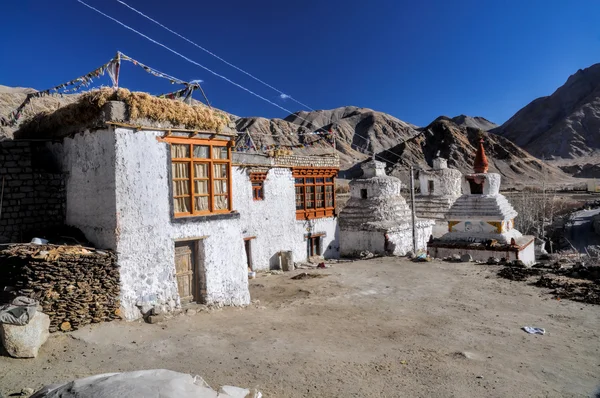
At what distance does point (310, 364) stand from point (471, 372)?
2804 millimetres

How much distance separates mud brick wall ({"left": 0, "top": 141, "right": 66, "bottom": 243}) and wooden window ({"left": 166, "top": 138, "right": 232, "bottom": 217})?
3140 mm

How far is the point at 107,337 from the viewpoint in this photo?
8047 millimetres

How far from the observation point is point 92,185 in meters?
9.69

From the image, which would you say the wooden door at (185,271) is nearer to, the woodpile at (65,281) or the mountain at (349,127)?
the woodpile at (65,281)

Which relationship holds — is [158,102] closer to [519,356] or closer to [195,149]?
[195,149]

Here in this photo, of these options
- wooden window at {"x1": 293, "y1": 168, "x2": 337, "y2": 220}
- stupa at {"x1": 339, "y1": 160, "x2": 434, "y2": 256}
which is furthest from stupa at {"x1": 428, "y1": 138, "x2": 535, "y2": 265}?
wooden window at {"x1": 293, "y1": 168, "x2": 337, "y2": 220}

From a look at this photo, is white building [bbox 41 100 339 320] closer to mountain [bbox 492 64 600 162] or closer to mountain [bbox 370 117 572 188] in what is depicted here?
mountain [bbox 370 117 572 188]

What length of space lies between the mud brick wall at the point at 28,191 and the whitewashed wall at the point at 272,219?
283 inches

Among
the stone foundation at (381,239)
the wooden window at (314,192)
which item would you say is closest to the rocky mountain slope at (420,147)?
the wooden window at (314,192)

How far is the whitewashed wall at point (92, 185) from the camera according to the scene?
363 inches

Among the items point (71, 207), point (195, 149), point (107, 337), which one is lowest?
point (107, 337)

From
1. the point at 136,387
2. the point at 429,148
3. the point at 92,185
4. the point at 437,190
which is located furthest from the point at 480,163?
the point at 429,148

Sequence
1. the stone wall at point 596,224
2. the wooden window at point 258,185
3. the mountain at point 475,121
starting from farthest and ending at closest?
the mountain at point 475,121 < the stone wall at point 596,224 < the wooden window at point 258,185

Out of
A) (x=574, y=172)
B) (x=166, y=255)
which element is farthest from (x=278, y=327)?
(x=574, y=172)
